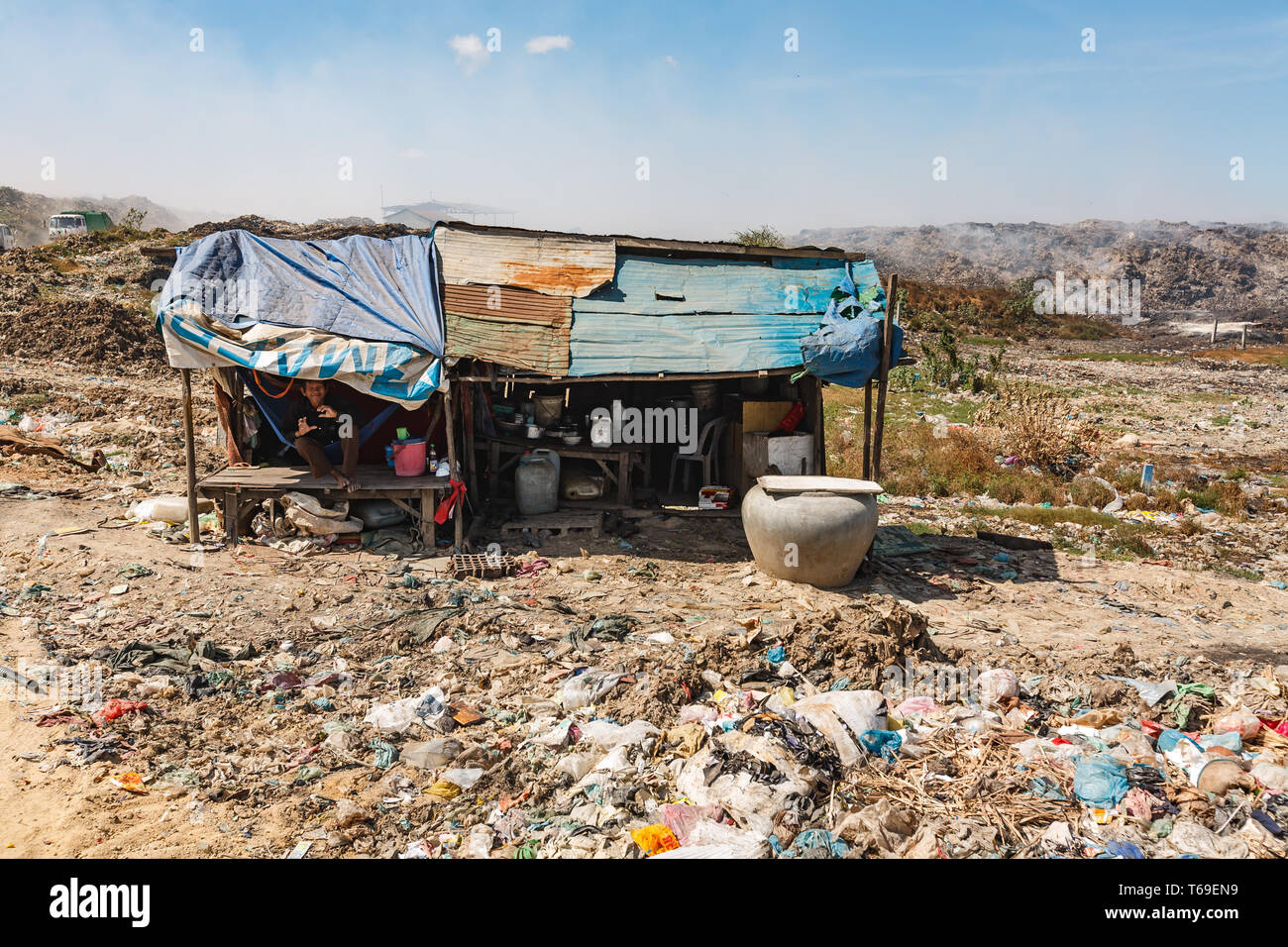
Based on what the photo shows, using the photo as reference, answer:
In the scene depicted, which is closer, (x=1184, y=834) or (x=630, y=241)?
(x=1184, y=834)

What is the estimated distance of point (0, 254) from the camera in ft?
85.7

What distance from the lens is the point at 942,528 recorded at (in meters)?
10.7

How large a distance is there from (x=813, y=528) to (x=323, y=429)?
18.3 feet

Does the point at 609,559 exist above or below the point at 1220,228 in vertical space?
below

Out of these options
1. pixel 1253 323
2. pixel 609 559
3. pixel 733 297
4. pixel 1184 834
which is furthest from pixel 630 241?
pixel 1253 323

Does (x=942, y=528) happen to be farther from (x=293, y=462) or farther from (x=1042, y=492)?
(x=293, y=462)

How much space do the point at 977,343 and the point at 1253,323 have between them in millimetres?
21743

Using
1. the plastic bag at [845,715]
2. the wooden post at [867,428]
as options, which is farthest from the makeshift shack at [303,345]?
the plastic bag at [845,715]

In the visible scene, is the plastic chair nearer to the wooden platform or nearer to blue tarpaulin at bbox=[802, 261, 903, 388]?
the wooden platform

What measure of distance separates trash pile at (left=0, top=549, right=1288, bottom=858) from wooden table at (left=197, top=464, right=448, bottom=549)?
1470 millimetres

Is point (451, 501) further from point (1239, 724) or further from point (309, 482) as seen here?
point (1239, 724)
